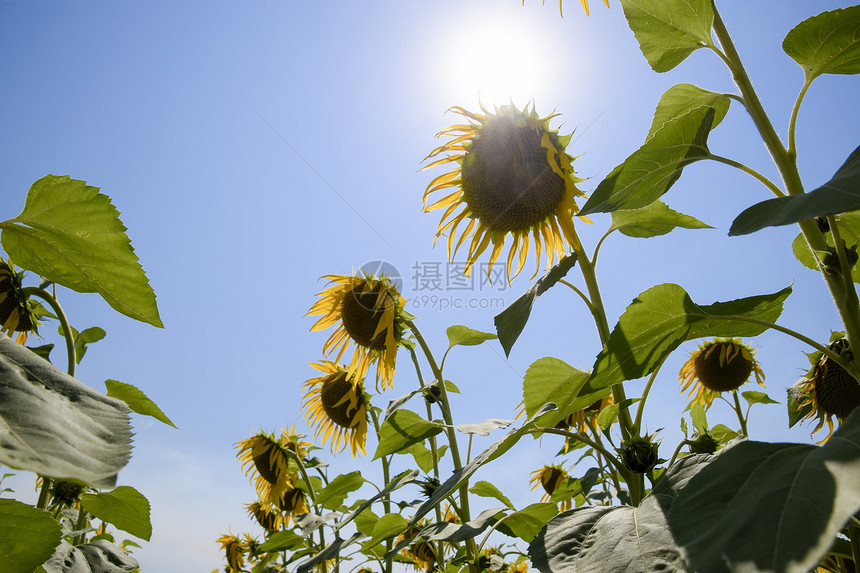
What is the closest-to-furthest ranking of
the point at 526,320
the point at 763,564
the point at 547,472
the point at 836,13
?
1. the point at 763,564
2. the point at 836,13
3. the point at 526,320
4. the point at 547,472

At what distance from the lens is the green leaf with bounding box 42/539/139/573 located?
1.46m

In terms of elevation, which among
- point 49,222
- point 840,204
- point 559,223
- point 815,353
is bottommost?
point 840,204

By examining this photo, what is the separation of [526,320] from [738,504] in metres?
0.82

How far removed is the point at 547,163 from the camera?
6.68ft

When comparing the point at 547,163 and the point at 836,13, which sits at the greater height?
the point at 547,163

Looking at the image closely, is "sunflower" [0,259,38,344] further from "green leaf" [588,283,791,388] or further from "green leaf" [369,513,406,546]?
"green leaf" [588,283,791,388]

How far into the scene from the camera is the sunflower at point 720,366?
11.2 ft

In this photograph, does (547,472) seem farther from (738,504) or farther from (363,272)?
(738,504)

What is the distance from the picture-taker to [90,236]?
88cm

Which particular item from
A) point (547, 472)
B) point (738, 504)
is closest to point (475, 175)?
point (738, 504)

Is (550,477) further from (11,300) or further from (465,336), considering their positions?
(11,300)

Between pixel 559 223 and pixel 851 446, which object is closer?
pixel 851 446

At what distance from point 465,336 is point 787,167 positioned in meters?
1.64

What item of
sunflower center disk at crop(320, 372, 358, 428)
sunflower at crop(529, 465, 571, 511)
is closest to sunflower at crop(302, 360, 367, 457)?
sunflower center disk at crop(320, 372, 358, 428)
